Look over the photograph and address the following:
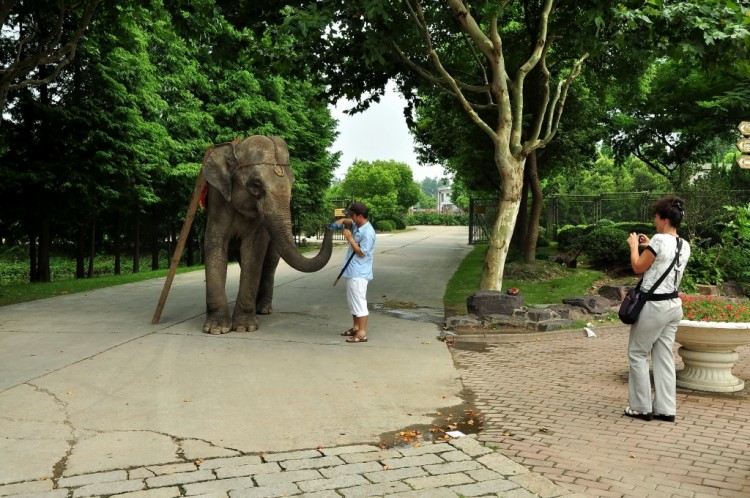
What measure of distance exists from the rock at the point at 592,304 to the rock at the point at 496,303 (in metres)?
1.59

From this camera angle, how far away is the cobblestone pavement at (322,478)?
160 inches

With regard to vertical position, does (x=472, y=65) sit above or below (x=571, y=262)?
above

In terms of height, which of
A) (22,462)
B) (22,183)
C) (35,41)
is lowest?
(22,462)

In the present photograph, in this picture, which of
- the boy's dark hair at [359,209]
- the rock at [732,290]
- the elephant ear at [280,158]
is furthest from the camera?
the rock at [732,290]

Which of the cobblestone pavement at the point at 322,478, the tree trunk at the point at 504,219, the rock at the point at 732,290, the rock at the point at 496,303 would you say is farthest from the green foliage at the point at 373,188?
the cobblestone pavement at the point at 322,478

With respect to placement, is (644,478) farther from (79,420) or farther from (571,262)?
(571,262)

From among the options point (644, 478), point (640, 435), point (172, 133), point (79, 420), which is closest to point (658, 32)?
point (640, 435)

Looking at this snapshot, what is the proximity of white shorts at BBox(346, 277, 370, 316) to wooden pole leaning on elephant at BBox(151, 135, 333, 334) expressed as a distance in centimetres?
49

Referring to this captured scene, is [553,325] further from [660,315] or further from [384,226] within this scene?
[384,226]

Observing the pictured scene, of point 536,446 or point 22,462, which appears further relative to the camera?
point 536,446

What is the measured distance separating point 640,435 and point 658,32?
281 inches

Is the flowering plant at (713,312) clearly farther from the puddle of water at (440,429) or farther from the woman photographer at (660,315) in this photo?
the puddle of water at (440,429)

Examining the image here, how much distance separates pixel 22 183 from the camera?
16688mm

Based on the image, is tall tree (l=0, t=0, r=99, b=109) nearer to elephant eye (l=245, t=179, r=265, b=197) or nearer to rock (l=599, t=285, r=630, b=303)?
elephant eye (l=245, t=179, r=265, b=197)
